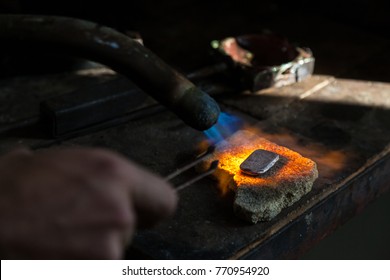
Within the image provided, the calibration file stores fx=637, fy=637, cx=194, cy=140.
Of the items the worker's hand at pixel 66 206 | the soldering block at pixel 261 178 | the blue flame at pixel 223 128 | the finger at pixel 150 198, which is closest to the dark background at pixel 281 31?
the blue flame at pixel 223 128

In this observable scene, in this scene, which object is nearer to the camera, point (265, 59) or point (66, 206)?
point (66, 206)

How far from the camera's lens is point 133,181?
3.93ft

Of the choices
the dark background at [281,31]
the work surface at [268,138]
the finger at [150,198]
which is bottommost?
the work surface at [268,138]

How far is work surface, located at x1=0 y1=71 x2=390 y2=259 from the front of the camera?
194 centimetres

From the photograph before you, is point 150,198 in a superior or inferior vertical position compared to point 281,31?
superior

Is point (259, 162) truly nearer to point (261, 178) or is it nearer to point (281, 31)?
point (261, 178)

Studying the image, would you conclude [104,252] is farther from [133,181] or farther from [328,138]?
[328,138]

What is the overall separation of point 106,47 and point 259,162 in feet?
2.11

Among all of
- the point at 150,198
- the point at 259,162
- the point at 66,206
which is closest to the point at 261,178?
the point at 259,162

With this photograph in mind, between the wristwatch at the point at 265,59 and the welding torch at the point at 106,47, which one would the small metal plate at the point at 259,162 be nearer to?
the welding torch at the point at 106,47

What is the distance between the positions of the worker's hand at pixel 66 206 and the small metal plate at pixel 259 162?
0.97m

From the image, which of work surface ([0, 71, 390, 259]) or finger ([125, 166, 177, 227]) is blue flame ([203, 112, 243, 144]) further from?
finger ([125, 166, 177, 227])

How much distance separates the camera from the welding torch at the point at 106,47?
1921 mm

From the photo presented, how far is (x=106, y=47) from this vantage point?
6.30 ft
